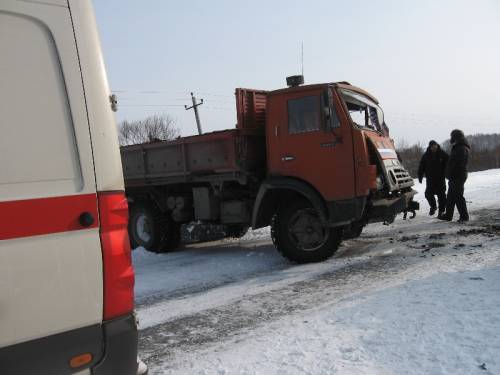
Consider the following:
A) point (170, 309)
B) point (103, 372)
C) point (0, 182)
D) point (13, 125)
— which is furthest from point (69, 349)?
point (170, 309)

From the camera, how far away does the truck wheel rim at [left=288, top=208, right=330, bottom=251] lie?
6809mm

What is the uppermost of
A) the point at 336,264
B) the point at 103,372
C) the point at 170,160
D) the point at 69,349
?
the point at 170,160

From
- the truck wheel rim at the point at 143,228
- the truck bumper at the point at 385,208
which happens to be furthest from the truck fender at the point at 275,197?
the truck wheel rim at the point at 143,228

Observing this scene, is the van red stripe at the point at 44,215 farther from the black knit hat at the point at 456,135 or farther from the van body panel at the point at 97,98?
the black knit hat at the point at 456,135

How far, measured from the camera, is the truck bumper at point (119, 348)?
223 centimetres

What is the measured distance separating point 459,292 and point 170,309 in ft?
9.45

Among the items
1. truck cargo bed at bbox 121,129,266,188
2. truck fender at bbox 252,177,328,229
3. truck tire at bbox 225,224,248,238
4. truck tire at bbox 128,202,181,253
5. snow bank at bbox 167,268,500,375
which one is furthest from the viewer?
truck tire at bbox 128,202,181,253

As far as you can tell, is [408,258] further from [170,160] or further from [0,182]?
[0,182]

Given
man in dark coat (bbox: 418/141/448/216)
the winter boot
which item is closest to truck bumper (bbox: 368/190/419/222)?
the winter boot

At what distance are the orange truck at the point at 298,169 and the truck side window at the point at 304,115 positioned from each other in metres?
0.01

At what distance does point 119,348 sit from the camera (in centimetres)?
229

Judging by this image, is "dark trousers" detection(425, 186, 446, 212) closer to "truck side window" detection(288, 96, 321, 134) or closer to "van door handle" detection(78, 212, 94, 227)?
"truck side window" detection(288, 96, 321, 134)

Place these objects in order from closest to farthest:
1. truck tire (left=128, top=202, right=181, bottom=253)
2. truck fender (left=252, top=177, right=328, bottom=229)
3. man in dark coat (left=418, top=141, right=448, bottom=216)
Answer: truck fender (left=252, top=177, right=328, bottom=229) < truck tire (left=128, top=202, right=181, bottom=253) < man in dark coat (left=418, top=141, right=448, bottom=216)

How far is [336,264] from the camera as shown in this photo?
657 cm
